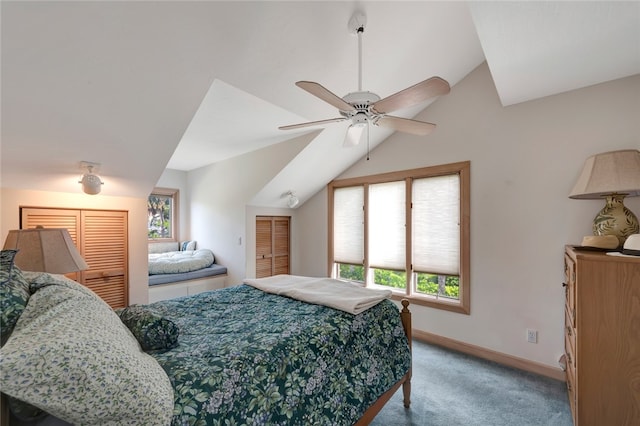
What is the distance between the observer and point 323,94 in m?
1.69

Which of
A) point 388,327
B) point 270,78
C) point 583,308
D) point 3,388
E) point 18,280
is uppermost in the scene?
point 270,78

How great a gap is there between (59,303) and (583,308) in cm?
260

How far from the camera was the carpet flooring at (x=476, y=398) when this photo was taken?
78.2 inches

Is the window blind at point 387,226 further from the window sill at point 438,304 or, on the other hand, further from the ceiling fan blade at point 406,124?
the ceiling fan blade at point 406,124

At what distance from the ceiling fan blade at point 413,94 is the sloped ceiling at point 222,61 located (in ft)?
1.83

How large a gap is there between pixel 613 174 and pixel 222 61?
287 centimetres

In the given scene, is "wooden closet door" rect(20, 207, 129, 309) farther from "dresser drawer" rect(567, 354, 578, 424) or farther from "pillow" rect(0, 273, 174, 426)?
"dresser drawer" rect(567, 354, 578, 424)

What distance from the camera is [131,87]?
199 centimetres

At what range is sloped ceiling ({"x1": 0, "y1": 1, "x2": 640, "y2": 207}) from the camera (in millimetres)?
1595

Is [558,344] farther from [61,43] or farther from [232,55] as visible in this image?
[61,43]

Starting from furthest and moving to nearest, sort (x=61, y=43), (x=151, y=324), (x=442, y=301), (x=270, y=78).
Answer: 1. (x=442, y=301)
2. (x=270, y=78)
3. (x=61, y=43)
4. (x=151, y=324)

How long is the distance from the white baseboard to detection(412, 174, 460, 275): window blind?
759mm

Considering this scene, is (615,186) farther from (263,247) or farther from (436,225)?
(263,247)

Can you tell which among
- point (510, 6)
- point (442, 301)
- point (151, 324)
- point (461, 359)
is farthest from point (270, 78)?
point (461, 359)
